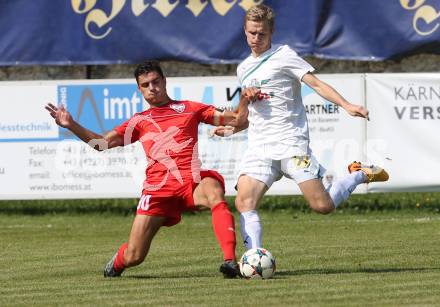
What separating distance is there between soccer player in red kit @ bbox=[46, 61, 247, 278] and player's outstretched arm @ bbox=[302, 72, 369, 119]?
592 millimetres

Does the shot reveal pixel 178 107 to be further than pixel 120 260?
Yes

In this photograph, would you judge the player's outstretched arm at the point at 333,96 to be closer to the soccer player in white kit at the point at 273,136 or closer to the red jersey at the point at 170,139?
the soccer player in white kit at the point at 273,136

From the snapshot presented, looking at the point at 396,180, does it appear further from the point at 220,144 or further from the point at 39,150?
the point at 39,150

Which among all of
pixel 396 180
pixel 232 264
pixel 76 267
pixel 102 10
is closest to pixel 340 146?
pixel 396 180

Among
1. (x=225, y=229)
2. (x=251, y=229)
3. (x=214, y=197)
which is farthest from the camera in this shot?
(x=251, y=229)

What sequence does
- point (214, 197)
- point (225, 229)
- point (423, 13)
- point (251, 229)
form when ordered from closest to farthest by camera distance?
point (225, 229), point (214, 197), point (251, 229), point (423, 13)

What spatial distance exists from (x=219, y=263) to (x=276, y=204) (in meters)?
6.35

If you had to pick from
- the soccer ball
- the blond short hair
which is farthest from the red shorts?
the blond short hair

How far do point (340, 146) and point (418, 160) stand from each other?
3.35 feet

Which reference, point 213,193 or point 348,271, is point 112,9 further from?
point 348,271

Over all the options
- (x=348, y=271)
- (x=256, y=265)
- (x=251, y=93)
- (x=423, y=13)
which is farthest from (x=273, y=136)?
(x=423, y=13)

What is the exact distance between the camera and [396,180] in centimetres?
1542

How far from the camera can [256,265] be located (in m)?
8.94

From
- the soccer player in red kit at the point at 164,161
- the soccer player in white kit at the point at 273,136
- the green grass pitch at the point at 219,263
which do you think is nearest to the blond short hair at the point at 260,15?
the soccer player in white kit at the point at 273,136
